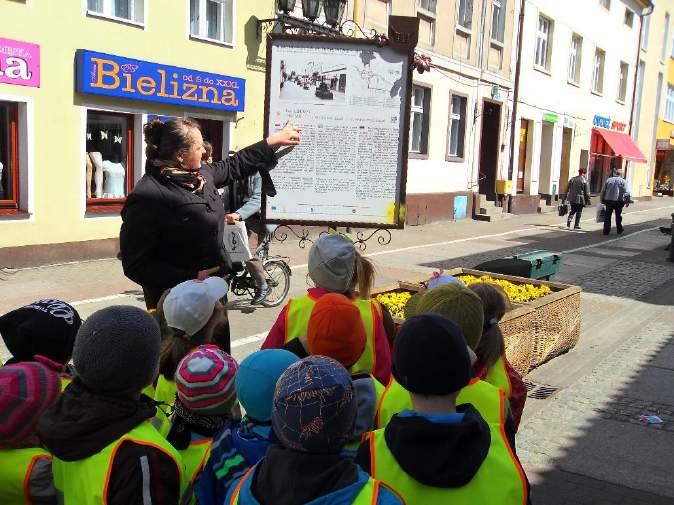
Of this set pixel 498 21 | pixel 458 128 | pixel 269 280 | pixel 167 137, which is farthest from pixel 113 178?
pixel 498 21

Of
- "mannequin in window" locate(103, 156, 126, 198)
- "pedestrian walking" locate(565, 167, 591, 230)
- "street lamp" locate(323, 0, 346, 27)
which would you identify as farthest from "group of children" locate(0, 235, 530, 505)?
"pedestrian walking" locate(565, 167, 591, 230)

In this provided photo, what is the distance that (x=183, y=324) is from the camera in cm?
290

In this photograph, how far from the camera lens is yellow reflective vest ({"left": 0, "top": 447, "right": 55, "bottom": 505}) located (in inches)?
84.6

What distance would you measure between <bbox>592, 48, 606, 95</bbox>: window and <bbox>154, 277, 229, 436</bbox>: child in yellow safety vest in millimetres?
32162

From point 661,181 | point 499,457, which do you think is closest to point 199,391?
point 499,457

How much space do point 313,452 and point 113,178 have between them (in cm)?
1133

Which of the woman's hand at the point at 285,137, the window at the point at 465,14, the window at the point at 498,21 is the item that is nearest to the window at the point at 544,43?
the window at the point at 498,21

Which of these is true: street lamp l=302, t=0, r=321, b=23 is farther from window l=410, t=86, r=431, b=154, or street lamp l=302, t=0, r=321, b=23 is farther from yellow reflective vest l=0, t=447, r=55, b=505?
yellow reflective vest l=0, t=447, r=55, b=505

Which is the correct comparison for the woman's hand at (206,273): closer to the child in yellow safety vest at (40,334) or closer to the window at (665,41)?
the child in yellow safety vest at (40,334)

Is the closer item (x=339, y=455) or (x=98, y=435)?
(x=339, y=455)

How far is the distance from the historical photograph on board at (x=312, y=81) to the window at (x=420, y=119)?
16298mm

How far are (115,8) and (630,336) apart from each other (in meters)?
9.32

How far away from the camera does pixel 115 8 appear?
11.8m

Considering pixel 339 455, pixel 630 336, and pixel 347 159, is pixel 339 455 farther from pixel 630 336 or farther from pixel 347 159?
pixel 630 336
